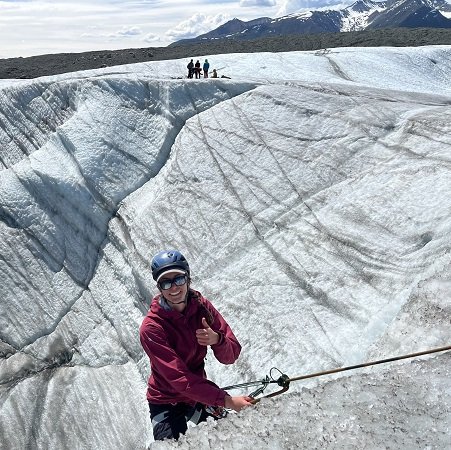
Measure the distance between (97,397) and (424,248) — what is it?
778 cm

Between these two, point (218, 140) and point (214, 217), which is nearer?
point (214, 217)

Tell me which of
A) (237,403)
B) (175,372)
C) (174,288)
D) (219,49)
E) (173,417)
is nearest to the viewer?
(237,403)

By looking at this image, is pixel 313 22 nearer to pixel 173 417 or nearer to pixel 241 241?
Result: pixel 241 241

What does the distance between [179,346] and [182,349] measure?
4 centimetres

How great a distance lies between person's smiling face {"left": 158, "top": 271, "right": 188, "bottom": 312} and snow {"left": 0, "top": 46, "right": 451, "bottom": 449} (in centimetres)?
100

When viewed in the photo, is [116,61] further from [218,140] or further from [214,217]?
[214,217]

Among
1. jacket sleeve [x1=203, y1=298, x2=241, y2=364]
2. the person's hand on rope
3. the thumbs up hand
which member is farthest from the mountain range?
the person's hand on rope

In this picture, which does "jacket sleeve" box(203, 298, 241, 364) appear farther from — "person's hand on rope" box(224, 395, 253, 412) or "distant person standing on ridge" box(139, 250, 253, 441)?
"person's hand on rope" box(224, 395, 253, 412)

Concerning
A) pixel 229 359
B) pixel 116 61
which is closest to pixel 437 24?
pixel 116 61

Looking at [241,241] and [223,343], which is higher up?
[223,343]

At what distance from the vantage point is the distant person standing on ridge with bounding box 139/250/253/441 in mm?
3830

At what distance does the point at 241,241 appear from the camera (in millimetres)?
11523

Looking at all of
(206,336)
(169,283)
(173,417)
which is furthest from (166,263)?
(173,417)

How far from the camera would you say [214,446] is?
329 cm
